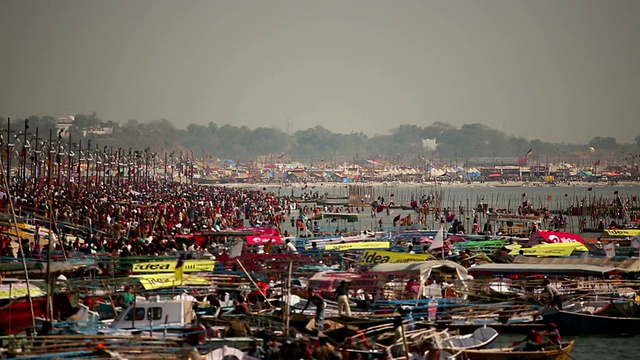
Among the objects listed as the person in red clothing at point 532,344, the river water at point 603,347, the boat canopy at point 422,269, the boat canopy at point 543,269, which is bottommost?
the river water at point 603,347

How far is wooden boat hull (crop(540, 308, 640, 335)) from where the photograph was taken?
2748cm

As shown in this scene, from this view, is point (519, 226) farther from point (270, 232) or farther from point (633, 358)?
point (633, 358)

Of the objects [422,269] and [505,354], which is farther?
[422,269]

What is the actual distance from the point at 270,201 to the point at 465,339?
7322 centimetres

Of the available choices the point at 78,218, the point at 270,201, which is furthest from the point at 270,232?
the point at 270,201

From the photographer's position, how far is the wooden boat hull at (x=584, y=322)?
27.5 m

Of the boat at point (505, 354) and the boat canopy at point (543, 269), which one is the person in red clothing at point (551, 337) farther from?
the boat canopy at point (543, 269)

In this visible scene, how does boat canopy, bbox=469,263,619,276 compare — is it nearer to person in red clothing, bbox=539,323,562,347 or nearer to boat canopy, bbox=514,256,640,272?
boat canopy, bbox=514,256,640,272

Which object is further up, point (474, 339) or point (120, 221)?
point (120, 221)

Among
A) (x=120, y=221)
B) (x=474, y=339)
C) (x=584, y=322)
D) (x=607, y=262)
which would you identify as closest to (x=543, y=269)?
(x=607, y=262)

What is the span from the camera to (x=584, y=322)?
90.4 ft

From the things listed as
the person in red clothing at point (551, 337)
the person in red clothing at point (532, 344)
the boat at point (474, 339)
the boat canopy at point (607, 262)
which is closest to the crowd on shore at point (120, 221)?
the boat at point (474, 339)

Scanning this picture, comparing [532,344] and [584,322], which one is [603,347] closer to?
[584,322]

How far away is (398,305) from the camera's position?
26562 mm
